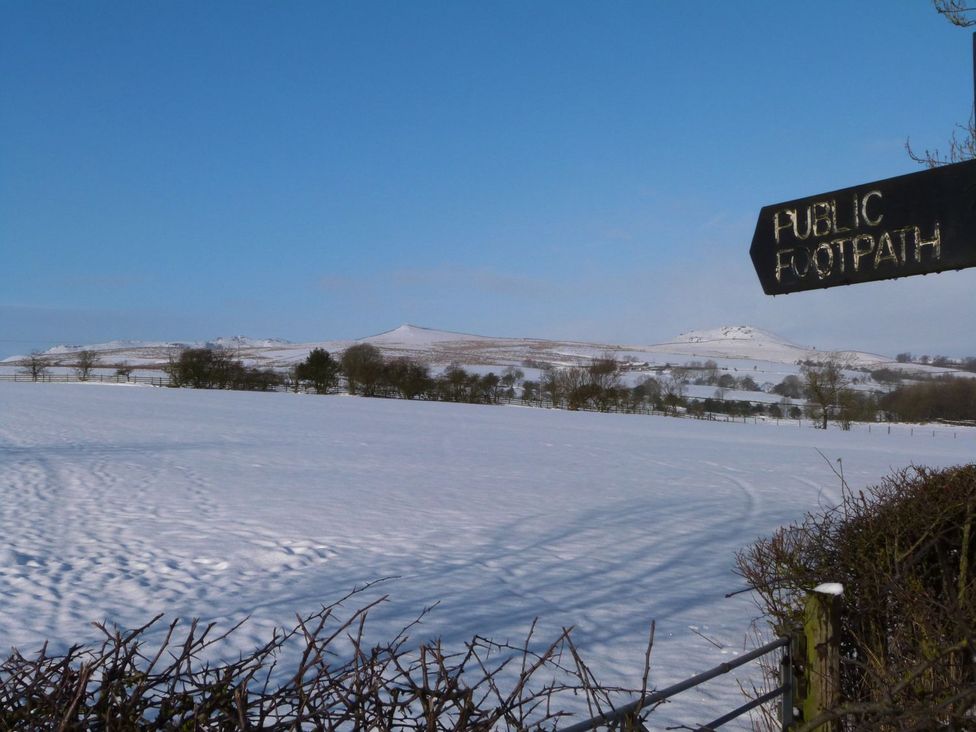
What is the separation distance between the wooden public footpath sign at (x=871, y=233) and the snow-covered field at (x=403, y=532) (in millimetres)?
4130

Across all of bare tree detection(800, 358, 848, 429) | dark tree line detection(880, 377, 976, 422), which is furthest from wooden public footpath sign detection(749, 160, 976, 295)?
bare tree detection(800, 358, 848, 429)

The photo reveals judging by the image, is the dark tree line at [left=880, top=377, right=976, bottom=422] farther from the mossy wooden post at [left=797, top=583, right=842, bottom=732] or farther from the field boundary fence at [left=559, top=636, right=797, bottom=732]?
the mossy wooden post at [left=797, top=583, right=842, bottom=732]

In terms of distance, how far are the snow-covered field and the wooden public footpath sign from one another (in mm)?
4130

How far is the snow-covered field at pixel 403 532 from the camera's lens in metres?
7.09

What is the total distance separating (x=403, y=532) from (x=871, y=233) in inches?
388

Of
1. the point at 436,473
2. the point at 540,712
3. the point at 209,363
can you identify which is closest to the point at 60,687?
the point at 540,712

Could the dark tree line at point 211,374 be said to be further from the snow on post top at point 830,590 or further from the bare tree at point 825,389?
the snow on post top at point 830,590

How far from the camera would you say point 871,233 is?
2121 mm

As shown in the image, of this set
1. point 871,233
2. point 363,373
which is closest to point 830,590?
point 871,233

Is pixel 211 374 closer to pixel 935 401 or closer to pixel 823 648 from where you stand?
pixel 935 401

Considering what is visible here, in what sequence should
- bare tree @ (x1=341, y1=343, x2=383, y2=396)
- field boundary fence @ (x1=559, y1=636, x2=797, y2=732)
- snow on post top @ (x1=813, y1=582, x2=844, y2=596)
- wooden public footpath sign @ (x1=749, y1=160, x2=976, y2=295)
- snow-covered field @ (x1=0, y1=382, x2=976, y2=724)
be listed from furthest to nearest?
bare tree @ (x1=341, y1=343, x2=383, y2=396) → snow-covered field @ (x1=0, y1=382, x2=976, y2=724) → snow on post top @ (x1=813, y1=582, x2=844, y2=596) → wooden public footpath sign @ (x1=749, y1=160, x2=976, y2=295) → field boundary fence @ (x1=559, y1=636, x2=797, y2=732)

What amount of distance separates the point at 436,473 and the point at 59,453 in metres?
10.3

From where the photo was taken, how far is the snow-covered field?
7090 mm

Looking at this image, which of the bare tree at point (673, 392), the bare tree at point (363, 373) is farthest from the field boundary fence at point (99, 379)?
the bare tree at point (673, 392)
